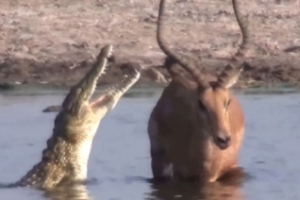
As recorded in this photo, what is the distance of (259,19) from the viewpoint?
20.3m

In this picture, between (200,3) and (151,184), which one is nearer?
(151,184)

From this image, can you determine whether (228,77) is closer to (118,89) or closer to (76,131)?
(118,89)

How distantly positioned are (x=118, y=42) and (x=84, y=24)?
1061 millimetres

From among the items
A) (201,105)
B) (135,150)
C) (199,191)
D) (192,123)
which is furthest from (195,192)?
(135,150)

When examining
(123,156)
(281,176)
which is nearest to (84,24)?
(123,156)

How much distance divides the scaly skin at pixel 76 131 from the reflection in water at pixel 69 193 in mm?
156

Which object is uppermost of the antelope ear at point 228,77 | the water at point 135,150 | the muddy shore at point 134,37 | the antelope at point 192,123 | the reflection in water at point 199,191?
the antelope ear at point 228,77

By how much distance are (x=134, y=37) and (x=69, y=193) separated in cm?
841

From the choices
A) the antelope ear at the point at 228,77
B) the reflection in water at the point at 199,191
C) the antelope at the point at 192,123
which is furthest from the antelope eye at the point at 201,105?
the reflection in water at the point at 199,191

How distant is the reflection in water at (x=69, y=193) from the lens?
35.7 ft

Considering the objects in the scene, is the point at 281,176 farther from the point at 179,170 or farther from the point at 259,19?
the point at 259,19

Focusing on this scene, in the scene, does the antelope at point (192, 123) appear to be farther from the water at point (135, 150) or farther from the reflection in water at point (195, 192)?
the water at point (135, 150)

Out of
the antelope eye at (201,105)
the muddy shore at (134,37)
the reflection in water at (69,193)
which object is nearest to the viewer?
the antelope eye at (201,105)

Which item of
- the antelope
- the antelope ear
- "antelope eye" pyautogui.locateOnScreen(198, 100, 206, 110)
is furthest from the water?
the antelope ear
